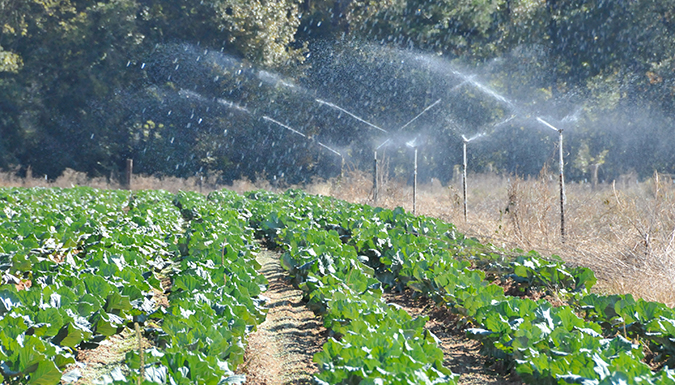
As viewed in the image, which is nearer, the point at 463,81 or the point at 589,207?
the point at 589,207

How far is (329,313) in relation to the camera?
610cm

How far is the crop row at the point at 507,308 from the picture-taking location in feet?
13.7

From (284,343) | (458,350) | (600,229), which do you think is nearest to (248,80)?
(600,229)

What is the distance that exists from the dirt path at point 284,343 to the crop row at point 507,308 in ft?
1.10

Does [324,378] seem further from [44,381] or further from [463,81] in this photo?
[463,81]

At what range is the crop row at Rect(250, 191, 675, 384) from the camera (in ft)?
13.7

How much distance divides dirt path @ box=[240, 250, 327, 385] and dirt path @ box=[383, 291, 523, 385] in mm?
1281

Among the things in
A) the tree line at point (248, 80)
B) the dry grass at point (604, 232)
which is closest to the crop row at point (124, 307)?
the dry grass at point (604, 232)

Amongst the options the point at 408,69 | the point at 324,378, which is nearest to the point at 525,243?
the point at 324,378

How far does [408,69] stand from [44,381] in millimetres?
31723

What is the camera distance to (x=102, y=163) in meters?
34.7

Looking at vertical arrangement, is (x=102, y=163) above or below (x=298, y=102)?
below

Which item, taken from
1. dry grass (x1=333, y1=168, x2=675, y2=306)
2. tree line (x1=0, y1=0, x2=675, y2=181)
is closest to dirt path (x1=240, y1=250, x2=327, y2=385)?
dry grass (x1=333, y1=168, x2=675, y2=306)

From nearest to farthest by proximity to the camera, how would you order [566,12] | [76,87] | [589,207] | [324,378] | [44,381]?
[324,378] < [44,381] < [589,207] < [566,12] < [76,87]
